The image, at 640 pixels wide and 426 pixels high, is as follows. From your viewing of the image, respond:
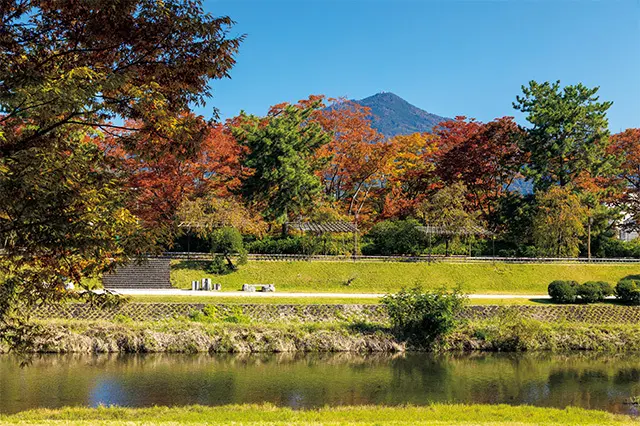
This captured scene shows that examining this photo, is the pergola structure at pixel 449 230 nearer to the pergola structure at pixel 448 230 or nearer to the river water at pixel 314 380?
the pergola structure at pixel 448 230

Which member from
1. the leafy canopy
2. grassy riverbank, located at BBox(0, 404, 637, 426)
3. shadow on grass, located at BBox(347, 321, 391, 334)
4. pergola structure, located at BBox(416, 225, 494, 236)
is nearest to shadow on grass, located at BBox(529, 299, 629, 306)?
pergola structure, located at BBox(416, 225, 494, 236)

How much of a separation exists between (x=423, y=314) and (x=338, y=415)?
10242 millimetres

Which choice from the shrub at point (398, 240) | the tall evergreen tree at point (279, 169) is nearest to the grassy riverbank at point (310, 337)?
the shrub at point (398, 240)

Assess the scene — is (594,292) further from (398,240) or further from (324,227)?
(324,227)

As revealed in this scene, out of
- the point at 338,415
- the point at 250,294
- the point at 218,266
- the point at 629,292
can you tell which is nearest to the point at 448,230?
the point at 629,292

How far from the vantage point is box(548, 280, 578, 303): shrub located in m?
A: 27.2

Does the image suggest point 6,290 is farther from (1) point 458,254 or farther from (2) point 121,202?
(1) point 458,254

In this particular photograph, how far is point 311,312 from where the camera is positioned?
2331 cm

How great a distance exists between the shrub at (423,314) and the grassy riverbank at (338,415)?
7.93 m

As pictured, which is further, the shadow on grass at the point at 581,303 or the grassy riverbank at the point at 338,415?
the shadow on grass at the point at 581,303

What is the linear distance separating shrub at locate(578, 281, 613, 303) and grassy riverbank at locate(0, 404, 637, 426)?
15.6 m

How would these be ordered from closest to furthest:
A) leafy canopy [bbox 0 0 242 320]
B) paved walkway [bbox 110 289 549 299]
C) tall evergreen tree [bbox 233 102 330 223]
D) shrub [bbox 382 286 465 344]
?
1. leafy canopy [bbox 0 0 242 320]
2. shrub [bbox 382 286 465 344]
3. paved walkway [bbox 110 289 549 299]
4. tall evergreen tree [bbox 233 102 330 223]

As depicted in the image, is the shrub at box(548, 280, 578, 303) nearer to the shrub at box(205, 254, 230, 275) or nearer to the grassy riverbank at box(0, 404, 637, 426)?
the grassy riverbank at box(0, 404, 637, 426)

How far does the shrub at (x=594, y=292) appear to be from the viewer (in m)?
27.3
